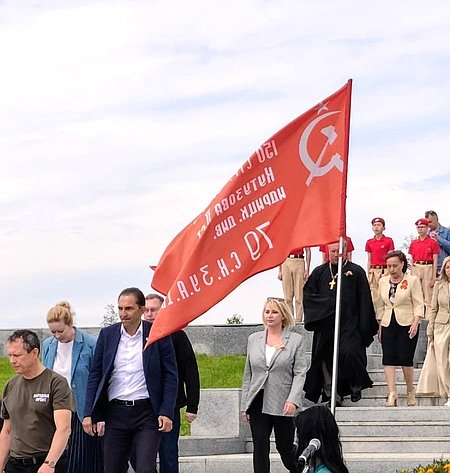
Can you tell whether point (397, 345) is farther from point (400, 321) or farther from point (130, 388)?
point (130, 388)

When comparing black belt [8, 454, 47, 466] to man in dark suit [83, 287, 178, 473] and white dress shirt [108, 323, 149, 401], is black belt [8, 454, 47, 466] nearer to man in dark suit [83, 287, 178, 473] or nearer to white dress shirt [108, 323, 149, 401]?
man in dark suit [83, 287, 178, 473]

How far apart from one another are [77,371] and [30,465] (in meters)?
2.57

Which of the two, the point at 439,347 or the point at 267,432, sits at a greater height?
the point at 439,347

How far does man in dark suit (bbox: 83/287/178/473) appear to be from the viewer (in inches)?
414

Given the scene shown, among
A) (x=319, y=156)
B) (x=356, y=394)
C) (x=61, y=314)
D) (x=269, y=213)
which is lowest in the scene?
(x=356, y=394)

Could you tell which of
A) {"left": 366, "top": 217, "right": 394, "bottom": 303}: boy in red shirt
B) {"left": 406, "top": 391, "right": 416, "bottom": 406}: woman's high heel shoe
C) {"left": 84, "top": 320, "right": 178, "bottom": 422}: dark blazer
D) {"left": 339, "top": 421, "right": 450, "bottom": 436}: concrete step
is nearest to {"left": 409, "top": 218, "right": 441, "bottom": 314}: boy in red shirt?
{"left": 366, "top": 217, "right": 394, "bottom": 303}: boy in red shirt

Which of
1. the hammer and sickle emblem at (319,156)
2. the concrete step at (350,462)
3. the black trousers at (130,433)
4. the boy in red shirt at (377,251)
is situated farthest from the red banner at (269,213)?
the boy in red shirt at (377,251)

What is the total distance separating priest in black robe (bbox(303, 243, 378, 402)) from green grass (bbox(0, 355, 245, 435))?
3.62 metres

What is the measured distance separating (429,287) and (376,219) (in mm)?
1233

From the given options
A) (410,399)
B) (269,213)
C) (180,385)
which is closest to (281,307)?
(180,385)

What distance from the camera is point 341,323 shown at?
1513 centimetres

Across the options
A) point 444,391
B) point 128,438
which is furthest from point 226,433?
point 128,438

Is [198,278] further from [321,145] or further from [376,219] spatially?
[376,219]

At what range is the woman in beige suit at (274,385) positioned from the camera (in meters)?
11.9
